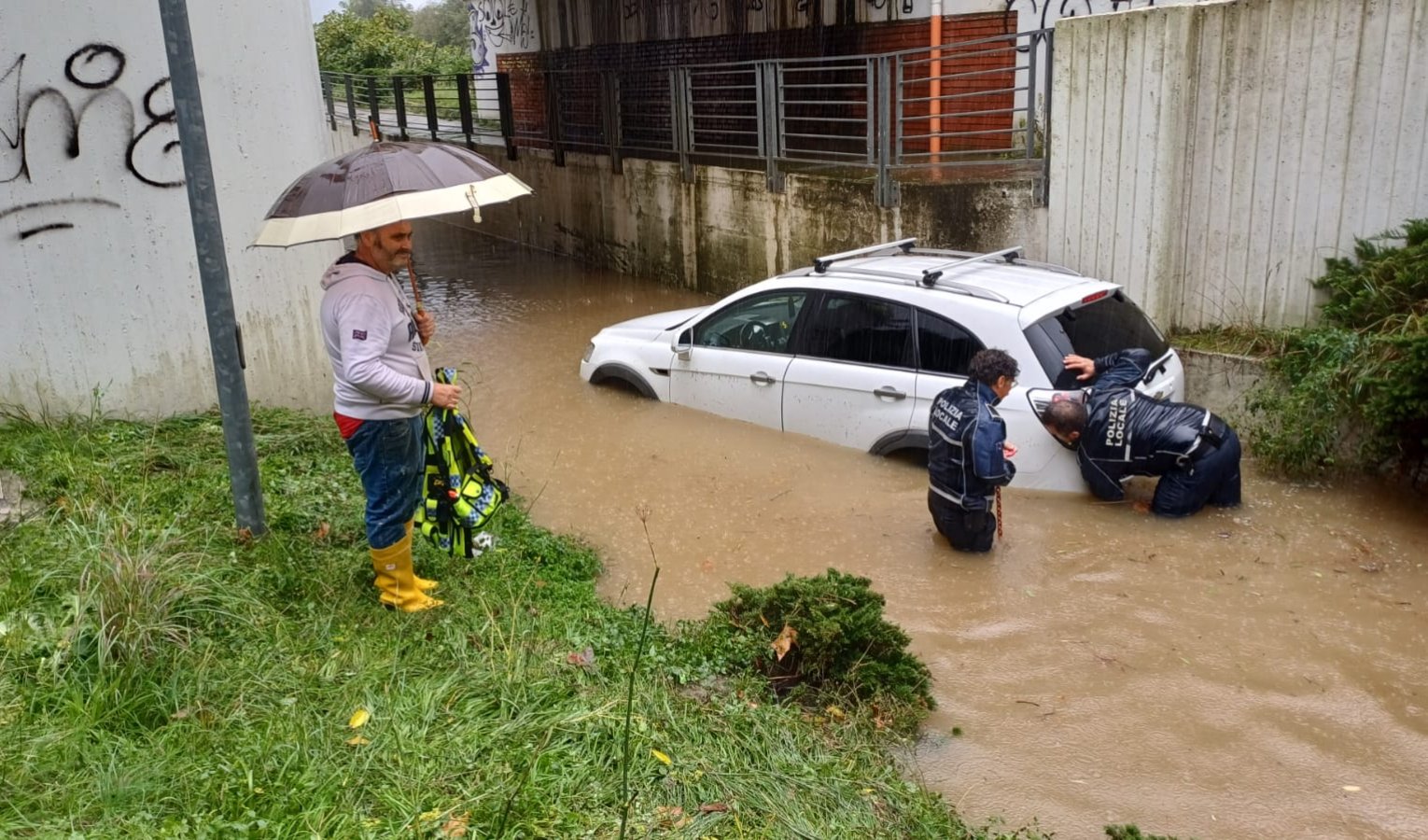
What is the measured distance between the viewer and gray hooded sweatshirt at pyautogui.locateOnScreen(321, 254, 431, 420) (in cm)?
436

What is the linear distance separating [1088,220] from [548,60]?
1525 centimetres

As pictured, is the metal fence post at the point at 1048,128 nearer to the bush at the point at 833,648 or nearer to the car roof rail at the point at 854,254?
the car roof rail at the point at 854,254

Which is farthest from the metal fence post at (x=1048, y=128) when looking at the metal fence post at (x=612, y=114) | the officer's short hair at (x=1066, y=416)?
the metal fence post at (x=612, y=114)

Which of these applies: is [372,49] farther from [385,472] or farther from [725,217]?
[385,472]

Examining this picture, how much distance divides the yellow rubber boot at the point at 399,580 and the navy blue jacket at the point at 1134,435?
3.56 meters

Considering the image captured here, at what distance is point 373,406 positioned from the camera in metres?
4.50

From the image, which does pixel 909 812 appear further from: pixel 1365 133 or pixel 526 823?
pixel 1365 133

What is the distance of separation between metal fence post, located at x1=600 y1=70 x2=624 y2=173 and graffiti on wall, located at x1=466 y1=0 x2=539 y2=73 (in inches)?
303

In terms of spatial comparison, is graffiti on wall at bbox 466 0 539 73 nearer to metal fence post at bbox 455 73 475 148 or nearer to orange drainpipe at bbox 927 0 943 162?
metal fence post at bbox 455 73 475 148

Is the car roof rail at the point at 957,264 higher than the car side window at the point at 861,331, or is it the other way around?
the car roof rail at the point at 957,264

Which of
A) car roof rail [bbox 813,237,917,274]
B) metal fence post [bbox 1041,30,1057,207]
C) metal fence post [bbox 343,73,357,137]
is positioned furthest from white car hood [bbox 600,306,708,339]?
metal fence post [bbox 343,73,357,137]

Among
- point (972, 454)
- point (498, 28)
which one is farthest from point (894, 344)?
point (498, 28)

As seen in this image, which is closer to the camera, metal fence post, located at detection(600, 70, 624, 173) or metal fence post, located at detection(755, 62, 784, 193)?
metal fence post, located at detection(755, 62, 784, 193)

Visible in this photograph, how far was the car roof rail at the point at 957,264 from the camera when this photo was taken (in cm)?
670
